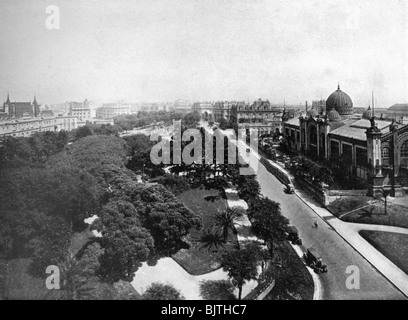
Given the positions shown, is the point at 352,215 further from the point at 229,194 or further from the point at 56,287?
the point at 56,287

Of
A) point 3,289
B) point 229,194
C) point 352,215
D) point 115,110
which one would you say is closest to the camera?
point 3,289

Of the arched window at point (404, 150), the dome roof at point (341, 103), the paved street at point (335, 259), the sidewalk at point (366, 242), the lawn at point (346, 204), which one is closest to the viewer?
the paved street at point (335, 259)

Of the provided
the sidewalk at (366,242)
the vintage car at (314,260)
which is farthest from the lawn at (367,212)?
the vintage car at (314,260)

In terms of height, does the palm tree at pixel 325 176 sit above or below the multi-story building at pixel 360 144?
below

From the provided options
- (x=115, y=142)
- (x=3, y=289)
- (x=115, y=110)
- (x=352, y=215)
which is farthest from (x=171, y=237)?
(x=115, y=110)

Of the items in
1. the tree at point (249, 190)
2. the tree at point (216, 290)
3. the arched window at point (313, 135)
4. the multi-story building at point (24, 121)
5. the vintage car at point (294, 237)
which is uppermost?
the multi-story building at point (24, 121)

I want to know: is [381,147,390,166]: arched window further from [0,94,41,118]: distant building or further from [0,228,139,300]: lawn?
[0,94,41,118]: distant building

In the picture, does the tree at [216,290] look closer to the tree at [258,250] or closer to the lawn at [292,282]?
the lawn at [292,282]

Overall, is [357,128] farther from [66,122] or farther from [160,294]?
[66,122]
